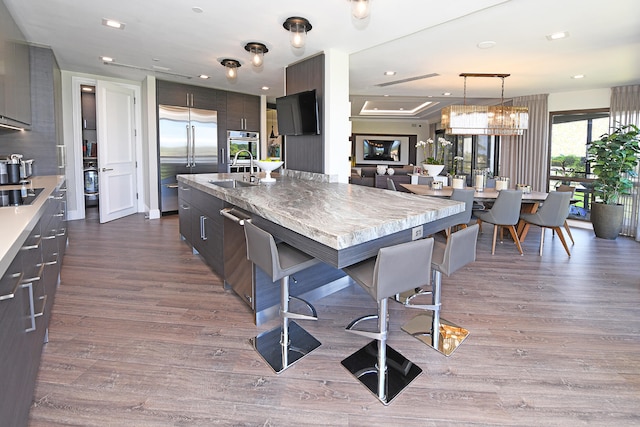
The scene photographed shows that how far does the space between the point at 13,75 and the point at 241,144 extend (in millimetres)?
4234

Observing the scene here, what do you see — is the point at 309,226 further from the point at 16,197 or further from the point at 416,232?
the point at 16,197

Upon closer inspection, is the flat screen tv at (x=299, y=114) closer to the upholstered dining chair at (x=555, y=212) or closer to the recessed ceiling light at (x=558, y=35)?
the recessed ceiling light at (x=558, y=35)

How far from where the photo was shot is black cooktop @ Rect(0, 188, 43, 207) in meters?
2.15

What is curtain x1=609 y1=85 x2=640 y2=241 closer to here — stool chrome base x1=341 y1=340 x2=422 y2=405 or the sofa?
the sofa

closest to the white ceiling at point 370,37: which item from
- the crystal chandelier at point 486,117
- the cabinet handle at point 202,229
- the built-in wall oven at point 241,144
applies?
the crystal chandelier at point 486,117

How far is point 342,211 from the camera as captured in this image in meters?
2.11

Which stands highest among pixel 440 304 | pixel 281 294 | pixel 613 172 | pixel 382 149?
pixel 382 149

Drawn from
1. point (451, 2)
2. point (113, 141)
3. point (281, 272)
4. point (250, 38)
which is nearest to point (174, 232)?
point (113, 141)

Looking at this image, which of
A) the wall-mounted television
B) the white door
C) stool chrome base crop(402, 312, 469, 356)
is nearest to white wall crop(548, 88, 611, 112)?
stool chrome base crop(402, 312, 469, 356)

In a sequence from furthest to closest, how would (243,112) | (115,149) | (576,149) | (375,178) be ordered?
(375,178) → (243,112) → (576,149) → (115,149)

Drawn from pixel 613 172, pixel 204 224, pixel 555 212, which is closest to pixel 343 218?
pixel 204 224

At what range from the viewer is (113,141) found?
5.97 metres

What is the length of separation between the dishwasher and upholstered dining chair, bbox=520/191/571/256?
381 centimetres

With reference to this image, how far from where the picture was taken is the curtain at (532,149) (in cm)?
691
